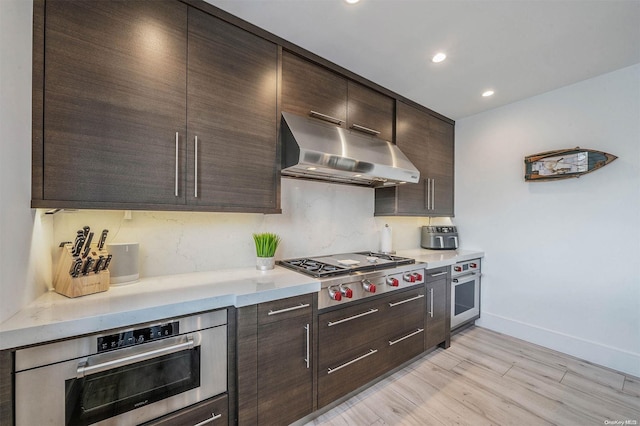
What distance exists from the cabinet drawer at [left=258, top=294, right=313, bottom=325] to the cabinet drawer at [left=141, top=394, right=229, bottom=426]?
0.43m

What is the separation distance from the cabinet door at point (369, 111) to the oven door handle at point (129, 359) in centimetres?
197

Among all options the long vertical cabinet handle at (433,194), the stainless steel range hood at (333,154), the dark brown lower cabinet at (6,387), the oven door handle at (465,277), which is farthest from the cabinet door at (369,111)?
the dark brown lower cabinet at (6,387)

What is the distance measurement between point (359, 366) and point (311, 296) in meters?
0.72

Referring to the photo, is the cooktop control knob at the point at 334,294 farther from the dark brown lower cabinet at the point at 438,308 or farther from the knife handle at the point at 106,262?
the knife handle at the point at 106,262

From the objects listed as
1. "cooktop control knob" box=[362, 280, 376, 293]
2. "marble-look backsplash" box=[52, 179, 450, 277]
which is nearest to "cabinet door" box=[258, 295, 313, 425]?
"cooktop control knob" box=[362, 280, 376, 293]

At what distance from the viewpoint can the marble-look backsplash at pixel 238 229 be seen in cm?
154

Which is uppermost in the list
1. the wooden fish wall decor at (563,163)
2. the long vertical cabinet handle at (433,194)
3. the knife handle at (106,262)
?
the wooden fish wall decor at (563,163)

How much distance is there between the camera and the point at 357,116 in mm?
2295

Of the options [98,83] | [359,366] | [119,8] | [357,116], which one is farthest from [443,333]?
[119,8]

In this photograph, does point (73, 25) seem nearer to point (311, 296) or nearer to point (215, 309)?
point (215, 309)

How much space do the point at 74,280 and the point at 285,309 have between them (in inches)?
40.6

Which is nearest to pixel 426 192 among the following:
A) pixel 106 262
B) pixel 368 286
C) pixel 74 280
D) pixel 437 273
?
pixel 437 273

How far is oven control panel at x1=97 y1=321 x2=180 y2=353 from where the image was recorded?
1031mm

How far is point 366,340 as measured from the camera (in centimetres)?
188
